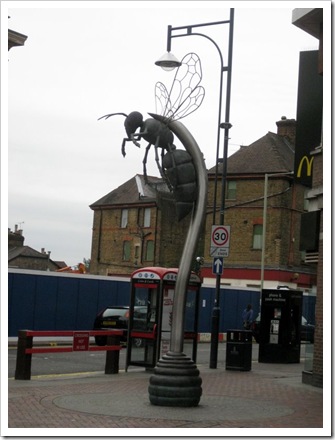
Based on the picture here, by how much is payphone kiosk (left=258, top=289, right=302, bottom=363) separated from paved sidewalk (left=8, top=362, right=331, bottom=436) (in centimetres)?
637

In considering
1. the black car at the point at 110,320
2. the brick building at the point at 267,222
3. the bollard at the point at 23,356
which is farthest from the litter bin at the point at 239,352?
the brick building at the point at 267,222

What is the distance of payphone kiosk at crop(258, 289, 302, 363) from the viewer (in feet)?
80.6

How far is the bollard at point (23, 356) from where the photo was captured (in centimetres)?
1623

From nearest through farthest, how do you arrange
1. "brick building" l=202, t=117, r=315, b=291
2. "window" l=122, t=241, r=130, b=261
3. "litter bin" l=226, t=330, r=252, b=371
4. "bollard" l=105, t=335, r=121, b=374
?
"bollard" l=105, t=335, r=121, b=374
"litter bin" l=226, t=330, r=252, b=371
"brick building" l=202, t=117, r=315, b=291
"window" l=122, t=241, r=130, b=261

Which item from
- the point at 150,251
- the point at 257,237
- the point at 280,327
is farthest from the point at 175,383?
the point at 150,251

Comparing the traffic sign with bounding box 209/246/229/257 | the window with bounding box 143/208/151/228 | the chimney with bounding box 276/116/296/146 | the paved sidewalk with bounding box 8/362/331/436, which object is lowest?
the paved sidewalk with bounding box 8/362/331/436

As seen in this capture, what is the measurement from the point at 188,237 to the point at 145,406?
2696 millimetres

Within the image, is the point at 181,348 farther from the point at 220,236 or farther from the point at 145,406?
the point at 220,236

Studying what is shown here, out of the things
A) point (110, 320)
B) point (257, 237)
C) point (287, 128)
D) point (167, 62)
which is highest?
point (287, 128)

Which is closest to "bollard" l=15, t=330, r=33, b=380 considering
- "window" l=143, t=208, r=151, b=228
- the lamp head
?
the lamp head

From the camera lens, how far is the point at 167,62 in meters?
17.8

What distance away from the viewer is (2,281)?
10469 millimetres

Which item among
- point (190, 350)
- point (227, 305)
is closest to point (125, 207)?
point (227, 305)

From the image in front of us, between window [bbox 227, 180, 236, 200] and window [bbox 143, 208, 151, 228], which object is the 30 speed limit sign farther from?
window [bbox 143, 208, 151, 228]
